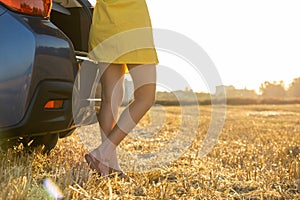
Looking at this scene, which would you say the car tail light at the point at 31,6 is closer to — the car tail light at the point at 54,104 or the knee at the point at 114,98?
the car tail light at the point at 54,104

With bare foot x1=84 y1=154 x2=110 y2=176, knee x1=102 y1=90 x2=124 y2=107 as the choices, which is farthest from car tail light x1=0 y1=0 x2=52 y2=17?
bare foot x1=84 y1=154 x2=110 y2=176

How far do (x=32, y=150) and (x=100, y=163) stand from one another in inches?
36.5

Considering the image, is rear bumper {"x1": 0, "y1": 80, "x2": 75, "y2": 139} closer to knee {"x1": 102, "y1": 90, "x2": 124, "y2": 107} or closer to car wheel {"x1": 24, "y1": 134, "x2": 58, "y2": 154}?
knee {"x1": 102, "y1": 90, "x2": 124, "y2": 107}

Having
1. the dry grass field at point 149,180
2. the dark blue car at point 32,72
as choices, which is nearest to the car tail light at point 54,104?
the dark blue car at point 32,72

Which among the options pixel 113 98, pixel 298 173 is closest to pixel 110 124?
pixel 113 98

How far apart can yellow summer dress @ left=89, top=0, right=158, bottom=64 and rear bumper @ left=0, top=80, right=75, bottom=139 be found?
43cm

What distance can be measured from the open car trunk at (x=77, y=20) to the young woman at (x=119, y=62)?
0.72m

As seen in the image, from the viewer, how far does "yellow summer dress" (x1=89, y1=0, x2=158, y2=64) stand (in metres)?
3.03

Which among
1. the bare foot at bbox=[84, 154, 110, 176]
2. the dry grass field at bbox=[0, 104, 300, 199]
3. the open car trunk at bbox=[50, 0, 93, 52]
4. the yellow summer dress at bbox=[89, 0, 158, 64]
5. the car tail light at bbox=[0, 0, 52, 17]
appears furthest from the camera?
the open car trunk at bbox=[50, 0, 93, 52]

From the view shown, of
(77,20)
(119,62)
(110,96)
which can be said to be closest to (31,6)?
(119,62)

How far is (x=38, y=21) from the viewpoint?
2672 millimetres

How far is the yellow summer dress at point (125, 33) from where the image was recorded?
3.03 metres

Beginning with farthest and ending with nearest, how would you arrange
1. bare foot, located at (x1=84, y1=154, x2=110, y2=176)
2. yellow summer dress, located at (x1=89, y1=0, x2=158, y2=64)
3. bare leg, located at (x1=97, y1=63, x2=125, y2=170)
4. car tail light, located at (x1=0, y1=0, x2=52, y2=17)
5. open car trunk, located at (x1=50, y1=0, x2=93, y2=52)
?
1. open car trunk, located at (x1=50, y1=0, x2=93, y2=52)
2. bare leg, located at (x1=97, y1=63, x2=125, y2=170)
3. bare foot, located at (x1=84, y1=154, x2=110, y2=176)
4. yellow summer dress, located at (x1=89, y1=0, x2=158, y2=64)
5. car tail light, located at (x1=0, y1=0, x2=52, y2=17)

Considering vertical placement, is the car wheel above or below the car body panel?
below
